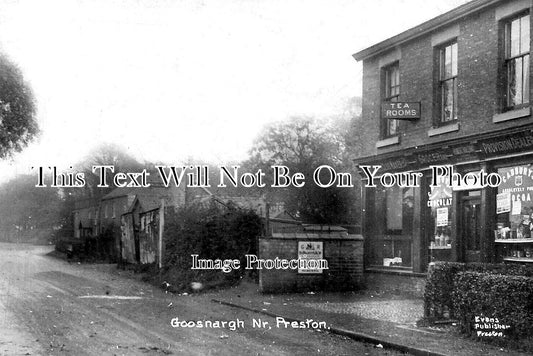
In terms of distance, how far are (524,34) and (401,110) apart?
11.9ft

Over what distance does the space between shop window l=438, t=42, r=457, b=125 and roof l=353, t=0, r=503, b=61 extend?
62 centimetres

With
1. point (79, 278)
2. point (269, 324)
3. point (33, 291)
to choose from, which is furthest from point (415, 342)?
point (79, 278)

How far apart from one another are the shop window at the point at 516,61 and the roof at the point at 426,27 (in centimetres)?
70

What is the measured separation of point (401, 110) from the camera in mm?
15539

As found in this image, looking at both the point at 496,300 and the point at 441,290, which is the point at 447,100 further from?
the point at 496,300

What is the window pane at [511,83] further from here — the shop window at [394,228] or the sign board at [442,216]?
the shop window at [394,228]

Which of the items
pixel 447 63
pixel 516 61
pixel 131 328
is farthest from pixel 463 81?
pixel 131 328

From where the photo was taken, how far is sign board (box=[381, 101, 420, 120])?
15.3 metres

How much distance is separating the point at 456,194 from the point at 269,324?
616 centimetres

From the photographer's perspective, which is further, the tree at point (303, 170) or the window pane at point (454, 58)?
the tree at point (303, 170)

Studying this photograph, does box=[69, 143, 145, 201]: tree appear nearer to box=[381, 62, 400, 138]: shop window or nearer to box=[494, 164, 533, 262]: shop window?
box=[381, 62, 400, 138]: shop window

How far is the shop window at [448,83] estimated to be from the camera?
14672 mm

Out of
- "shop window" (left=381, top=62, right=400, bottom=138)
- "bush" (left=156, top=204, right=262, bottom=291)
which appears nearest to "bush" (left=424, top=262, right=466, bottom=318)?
"shop window" (left=381, top=62, right=400, bottom=138)

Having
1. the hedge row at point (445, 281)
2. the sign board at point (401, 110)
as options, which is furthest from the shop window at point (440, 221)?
the hedge row at point (445, 281)
